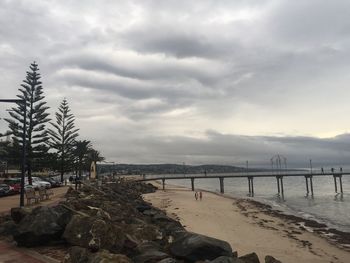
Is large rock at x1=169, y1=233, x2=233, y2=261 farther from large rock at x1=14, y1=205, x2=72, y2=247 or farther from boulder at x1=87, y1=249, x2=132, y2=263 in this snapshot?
large rock at x1=14, y1=205, x2=72, y2=247

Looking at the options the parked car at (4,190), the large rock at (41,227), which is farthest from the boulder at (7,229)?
the parked car at (4,190)

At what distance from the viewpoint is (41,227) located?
33.0ft

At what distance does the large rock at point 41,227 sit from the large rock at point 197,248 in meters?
2.96

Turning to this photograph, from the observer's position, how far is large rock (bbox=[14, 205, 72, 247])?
979cm

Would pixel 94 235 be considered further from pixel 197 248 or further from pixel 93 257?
pixel 197 248

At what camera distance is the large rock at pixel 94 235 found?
9406 mm

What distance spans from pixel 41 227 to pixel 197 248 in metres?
3.95

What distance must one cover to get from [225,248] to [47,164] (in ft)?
138

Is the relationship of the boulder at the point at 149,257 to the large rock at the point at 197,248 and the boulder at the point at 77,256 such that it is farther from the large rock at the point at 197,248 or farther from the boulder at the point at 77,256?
the boulder at the point at 77,256

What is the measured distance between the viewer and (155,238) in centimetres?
1197

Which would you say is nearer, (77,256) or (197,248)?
(77,256)

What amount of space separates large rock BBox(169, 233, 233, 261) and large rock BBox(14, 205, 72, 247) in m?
2.96

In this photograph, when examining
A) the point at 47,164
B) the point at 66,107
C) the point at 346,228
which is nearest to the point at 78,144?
the point at 66,107

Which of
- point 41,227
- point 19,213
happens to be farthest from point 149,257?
point 19,213
